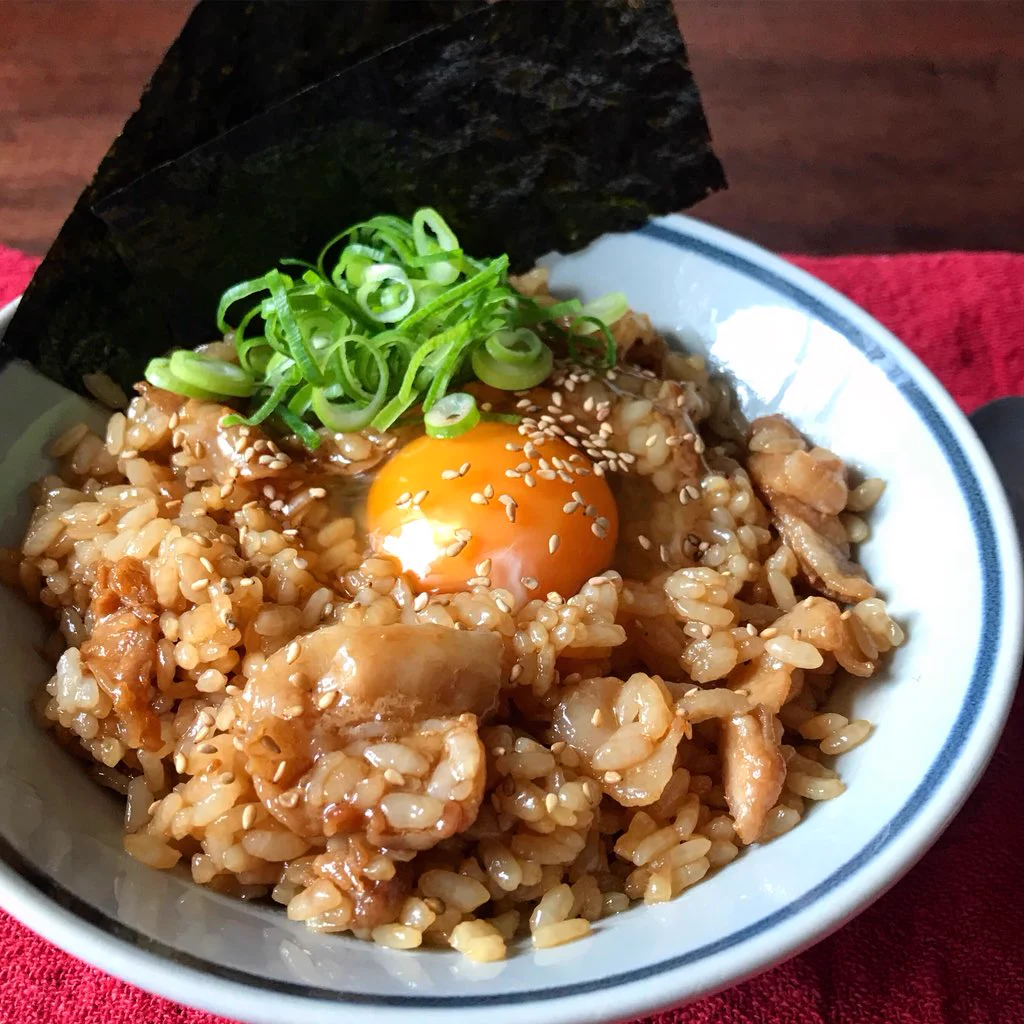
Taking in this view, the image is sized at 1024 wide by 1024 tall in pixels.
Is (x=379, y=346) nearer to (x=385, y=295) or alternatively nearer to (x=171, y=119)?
(x=385, y=295)

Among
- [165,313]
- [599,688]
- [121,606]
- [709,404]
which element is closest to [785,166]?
[709,404]

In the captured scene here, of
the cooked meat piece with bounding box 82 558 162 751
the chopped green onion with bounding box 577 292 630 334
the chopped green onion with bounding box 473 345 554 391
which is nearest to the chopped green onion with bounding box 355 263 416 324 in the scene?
the chopped green onion with bounding box 473 345 554 391

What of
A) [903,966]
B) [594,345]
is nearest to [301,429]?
[594,345]

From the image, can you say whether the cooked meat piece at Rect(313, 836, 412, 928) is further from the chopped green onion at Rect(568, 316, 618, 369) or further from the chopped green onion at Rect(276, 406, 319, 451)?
the chopped green onion at Rect(568, 316, 618, 369)

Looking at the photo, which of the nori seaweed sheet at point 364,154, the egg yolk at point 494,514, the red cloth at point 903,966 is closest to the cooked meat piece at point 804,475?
the egg yolk at point 494,514

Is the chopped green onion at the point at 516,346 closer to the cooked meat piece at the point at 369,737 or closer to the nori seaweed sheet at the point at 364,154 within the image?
the nori seaweed sheet at the point at 364,154

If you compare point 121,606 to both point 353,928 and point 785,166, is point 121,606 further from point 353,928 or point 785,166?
point 785,166
